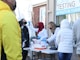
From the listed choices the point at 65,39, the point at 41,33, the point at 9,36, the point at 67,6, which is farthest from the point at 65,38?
the point at 9,36

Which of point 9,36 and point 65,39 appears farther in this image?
point 65,39

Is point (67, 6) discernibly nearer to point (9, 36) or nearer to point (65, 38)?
point (65, 38)

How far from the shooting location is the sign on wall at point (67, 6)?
8039 mm

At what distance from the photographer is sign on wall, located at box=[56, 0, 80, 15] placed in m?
8.04

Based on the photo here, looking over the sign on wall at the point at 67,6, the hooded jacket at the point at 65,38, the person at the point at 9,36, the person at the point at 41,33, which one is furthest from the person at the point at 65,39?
the person at the point at 9,36

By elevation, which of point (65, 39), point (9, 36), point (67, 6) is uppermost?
point (67, 6)

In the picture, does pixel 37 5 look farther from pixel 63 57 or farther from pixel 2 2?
pixel 2 2

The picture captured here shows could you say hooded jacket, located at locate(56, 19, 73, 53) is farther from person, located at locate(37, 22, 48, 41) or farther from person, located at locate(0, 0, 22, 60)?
person, located at locate(0, 0, 22, 60)

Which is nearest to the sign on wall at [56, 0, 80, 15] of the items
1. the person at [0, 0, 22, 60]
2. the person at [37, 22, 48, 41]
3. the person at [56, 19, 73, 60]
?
the person at [37, 22, 48, 41]

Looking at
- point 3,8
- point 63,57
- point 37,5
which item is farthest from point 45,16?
point 3,8

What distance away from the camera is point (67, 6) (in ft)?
27.8

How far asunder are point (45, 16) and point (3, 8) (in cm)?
737

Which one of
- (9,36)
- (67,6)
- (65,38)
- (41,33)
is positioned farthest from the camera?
(67,6)

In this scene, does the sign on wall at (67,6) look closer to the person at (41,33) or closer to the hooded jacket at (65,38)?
the person at (41,33)
